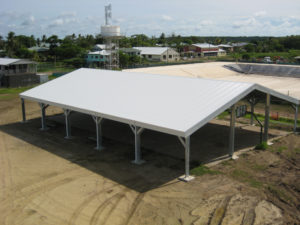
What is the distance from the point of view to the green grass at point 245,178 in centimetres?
1252

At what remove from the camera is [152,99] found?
53.1ft

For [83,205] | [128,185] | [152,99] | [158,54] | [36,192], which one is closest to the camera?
[83,205]

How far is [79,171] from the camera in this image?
14.2 metres

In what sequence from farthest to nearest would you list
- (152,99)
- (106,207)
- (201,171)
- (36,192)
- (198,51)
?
(198,51)
(152,99)
(201,171)
(36,192)
(106,207)

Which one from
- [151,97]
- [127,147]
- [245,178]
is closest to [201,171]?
[245,178]

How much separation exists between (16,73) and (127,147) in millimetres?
28527

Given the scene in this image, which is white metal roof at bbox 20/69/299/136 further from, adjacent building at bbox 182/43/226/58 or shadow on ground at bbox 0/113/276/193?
adjacent building at bbox 182/43/226/58

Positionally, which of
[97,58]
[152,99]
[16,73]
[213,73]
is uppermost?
[97,58]

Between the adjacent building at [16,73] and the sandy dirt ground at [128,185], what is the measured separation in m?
22.2

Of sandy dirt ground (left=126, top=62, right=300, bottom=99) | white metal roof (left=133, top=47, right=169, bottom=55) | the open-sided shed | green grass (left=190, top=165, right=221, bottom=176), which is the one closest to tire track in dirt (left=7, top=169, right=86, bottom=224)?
the open-sided shed

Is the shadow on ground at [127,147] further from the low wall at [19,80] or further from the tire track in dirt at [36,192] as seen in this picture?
the low wall at [19,80]

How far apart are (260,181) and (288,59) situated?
70661mm

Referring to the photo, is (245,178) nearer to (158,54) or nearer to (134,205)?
(134,205)

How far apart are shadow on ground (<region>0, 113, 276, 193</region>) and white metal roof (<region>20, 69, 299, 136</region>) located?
204cm
